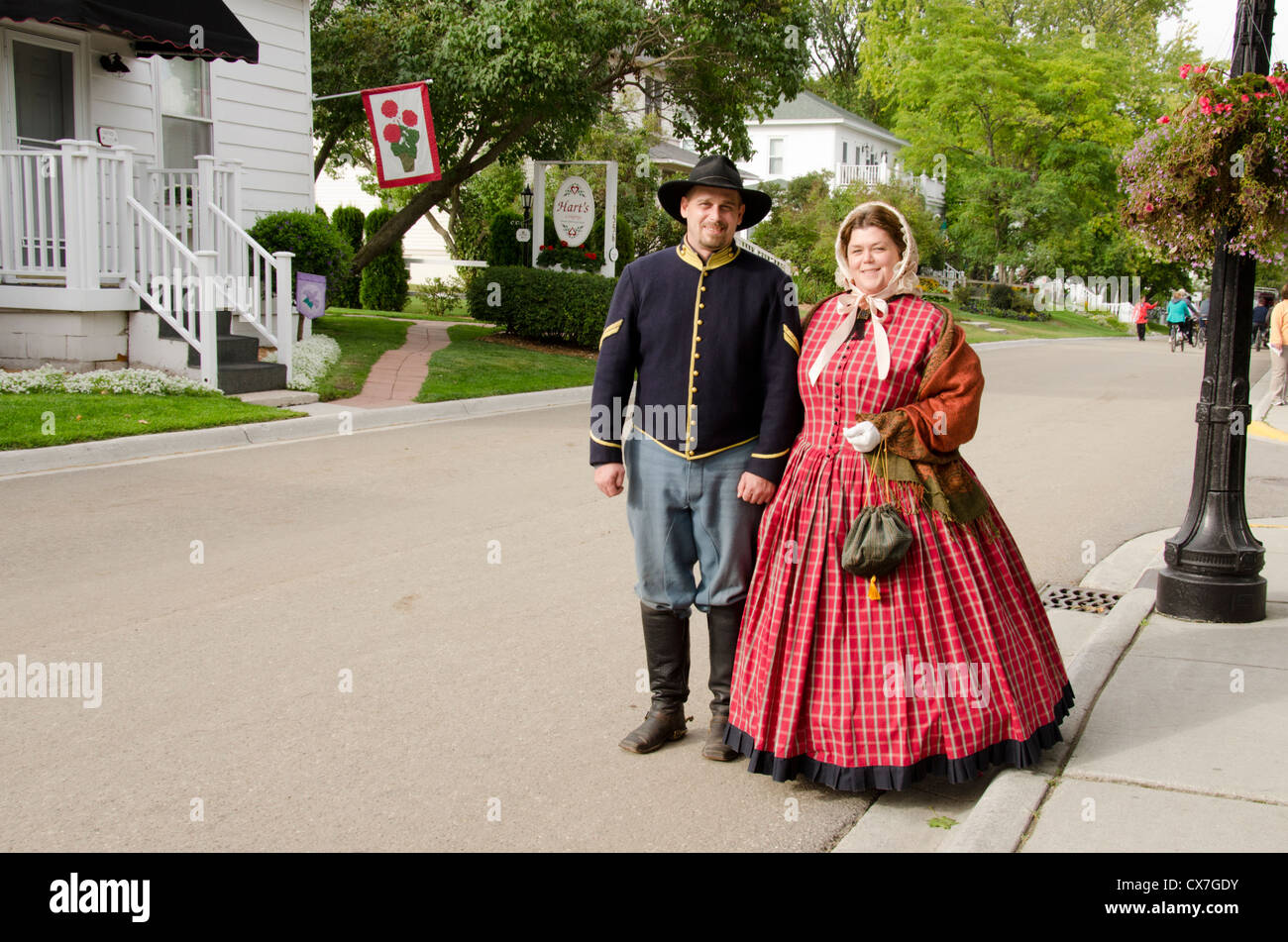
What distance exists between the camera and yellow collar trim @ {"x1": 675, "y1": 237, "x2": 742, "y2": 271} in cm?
421

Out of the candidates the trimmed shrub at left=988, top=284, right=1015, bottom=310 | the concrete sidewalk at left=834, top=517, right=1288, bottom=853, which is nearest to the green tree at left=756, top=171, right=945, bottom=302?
the trimmed shrub at left=988, top=284, right=1015, bottom=310

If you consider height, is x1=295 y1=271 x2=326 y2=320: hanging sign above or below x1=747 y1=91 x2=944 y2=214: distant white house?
below

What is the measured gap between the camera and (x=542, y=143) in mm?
22156

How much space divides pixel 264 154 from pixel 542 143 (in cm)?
653

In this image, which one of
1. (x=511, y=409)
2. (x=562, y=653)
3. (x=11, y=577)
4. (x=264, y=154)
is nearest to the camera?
(x=562, y=653)

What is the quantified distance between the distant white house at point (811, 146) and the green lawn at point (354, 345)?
30.5 metres

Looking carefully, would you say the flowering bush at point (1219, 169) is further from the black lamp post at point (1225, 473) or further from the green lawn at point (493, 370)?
the green lawn at point (493, 370)

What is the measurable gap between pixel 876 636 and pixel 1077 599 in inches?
124

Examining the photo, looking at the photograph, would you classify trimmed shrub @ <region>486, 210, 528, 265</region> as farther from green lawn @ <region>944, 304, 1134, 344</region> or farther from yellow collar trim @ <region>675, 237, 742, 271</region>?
yellow collar trim @ <region>675, 237, 742, 271</region>

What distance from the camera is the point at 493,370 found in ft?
52.4

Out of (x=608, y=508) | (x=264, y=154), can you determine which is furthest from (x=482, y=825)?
(x=264, y=154)

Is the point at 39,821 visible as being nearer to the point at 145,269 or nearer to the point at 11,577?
the point at 11,577

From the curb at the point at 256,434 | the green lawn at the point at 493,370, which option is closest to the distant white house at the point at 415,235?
the green lawn at the point at 493,370

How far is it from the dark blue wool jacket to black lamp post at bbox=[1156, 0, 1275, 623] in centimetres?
275
